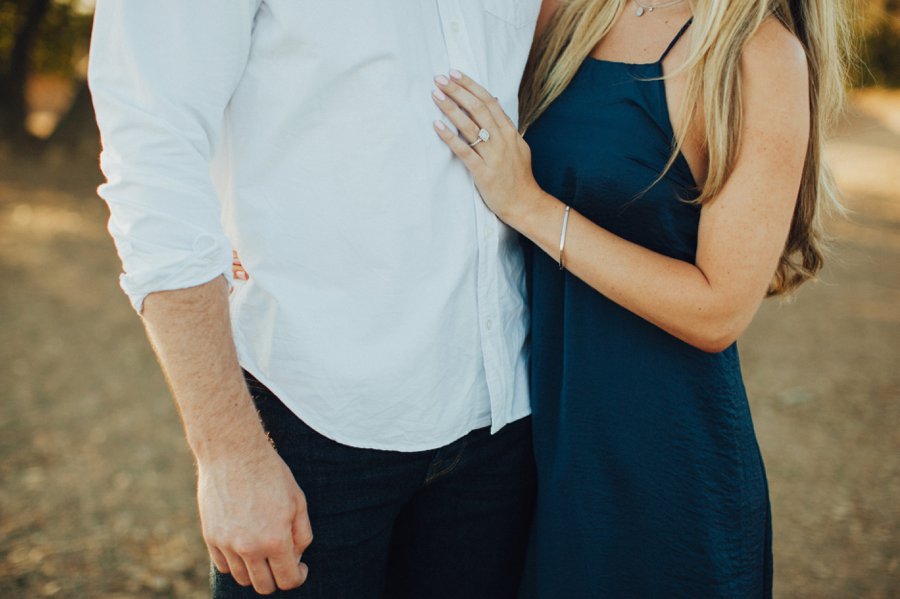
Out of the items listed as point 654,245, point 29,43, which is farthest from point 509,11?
point 29,43

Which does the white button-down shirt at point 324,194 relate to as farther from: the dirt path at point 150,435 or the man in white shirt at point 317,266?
the dirt path at point 150,435

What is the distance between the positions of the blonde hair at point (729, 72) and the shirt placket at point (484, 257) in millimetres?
313

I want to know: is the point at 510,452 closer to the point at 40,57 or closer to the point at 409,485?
the point at 409,485

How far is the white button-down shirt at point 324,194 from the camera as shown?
1137 mm

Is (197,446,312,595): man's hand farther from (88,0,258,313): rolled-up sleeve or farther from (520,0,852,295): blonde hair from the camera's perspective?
(520,0,852,295): blonde hair

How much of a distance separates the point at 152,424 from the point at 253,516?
3397 mm

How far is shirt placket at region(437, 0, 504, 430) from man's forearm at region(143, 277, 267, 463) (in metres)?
0.49

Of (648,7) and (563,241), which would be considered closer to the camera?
(563,241)

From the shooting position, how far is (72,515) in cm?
350

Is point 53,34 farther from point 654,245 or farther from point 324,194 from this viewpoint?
point 654,245

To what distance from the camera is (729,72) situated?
142 centimetres

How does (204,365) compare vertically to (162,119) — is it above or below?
below

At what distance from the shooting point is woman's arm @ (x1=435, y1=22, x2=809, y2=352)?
55.4 inches

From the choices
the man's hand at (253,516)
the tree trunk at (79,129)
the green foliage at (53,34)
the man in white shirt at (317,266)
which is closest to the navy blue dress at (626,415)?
the man in white shirt at (317,266)
